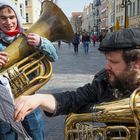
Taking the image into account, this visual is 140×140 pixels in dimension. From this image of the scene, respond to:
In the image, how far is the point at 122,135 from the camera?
1.71 m

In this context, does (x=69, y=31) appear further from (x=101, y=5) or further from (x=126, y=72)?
(x=101, y=5)

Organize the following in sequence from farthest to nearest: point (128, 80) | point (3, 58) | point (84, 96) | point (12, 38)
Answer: point (12, 38)
point (3, 58)
point (84, 96)
point (128, 80)

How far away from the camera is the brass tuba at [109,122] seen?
159cm

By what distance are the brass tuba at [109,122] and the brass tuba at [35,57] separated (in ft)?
2.41

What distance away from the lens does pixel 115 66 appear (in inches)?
71.2

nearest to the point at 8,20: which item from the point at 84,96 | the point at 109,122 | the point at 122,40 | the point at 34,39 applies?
the point at 34,39

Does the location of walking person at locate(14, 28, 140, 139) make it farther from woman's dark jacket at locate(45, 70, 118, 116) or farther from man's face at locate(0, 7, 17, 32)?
man's face at locate(0, 7, 17, 32)

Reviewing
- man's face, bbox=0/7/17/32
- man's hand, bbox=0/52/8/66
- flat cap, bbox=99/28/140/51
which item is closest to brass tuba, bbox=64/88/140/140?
flat cap, bbox=99/28/140/51

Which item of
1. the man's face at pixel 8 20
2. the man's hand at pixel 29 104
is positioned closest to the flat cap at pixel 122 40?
the man's hand at pixel 29 104

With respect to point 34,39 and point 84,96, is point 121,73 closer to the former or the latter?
point 84,96

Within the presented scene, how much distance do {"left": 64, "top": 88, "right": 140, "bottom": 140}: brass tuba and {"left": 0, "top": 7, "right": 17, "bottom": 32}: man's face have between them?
1.23 m

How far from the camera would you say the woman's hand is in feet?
8.90

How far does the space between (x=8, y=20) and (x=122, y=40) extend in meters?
1.23

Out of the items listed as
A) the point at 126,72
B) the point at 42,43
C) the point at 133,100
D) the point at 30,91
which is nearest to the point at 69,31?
the point at 42,43
